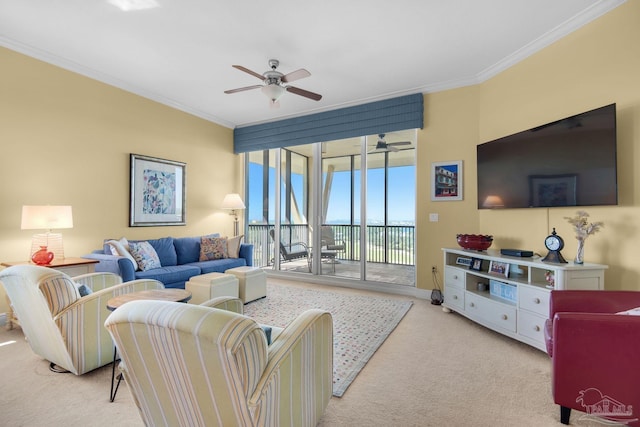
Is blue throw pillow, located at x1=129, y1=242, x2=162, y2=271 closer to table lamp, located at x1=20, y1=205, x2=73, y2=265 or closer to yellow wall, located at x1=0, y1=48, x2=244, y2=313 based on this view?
yellow wall, located at x1=0, y1=48, x2=244, y2=313

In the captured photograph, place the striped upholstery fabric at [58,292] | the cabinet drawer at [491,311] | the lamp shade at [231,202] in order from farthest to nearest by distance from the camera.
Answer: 1. the lamp shade at [231,202]
2. the cabinet drawer at [491,311]
3. the striped upholstery fabric at [58,292]

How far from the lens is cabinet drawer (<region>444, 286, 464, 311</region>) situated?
11.0ft

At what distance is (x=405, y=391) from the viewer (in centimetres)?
197


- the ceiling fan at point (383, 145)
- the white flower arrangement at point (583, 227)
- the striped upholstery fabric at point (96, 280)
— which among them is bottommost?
the striped upholstery fabric at point (96, 280)

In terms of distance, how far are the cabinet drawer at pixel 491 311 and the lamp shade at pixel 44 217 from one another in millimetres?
4274

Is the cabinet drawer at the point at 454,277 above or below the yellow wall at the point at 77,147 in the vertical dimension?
below

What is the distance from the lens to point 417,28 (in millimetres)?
2855

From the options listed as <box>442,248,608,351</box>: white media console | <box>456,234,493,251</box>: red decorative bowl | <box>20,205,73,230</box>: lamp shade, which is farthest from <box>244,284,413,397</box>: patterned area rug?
<box>20,205,73,230</box>: lamp shade

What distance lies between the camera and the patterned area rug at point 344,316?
7.68ft

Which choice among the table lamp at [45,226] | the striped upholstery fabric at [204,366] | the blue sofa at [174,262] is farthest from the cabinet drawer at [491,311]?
the table lamp at [45,226]

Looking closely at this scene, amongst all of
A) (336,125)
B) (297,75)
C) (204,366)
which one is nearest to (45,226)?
(297,75)

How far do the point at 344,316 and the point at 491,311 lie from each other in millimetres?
1500

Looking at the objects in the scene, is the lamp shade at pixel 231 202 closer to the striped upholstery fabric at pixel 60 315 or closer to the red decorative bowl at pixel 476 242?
the striped upholstery fabric at pixel 60 315

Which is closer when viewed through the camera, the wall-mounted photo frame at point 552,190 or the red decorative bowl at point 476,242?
the wall-mounted photo frame at point 552,190
